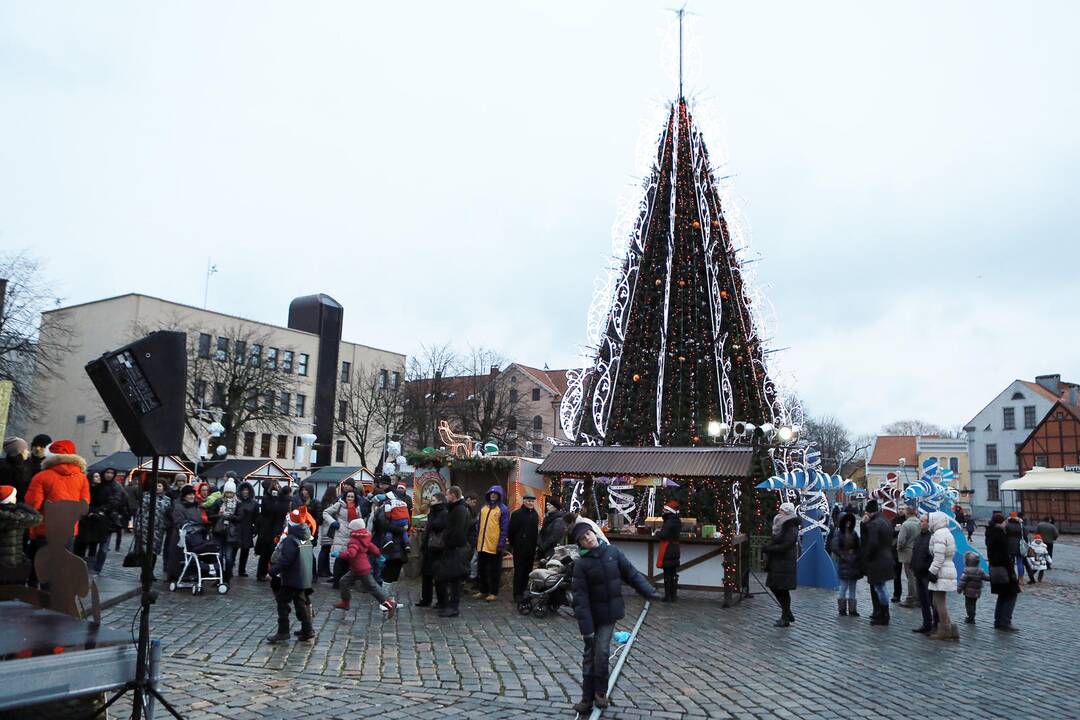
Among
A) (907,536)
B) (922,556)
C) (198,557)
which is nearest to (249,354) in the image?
(198,557)

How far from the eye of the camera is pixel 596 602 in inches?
289

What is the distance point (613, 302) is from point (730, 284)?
283 centimetres

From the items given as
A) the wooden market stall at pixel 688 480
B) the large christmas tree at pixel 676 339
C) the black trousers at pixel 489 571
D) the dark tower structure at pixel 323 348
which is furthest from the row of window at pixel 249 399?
the black trousers at pixel 489 571

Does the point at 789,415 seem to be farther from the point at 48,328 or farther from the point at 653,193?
the point at 48,328

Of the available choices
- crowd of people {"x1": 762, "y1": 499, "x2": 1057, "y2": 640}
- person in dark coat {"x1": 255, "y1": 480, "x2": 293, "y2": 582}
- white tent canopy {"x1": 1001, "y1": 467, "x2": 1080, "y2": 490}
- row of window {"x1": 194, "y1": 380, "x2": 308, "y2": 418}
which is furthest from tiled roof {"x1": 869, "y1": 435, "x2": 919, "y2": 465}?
person in dark coat {"x1": 255, "y1": 480, "x2": 293, "y2": 582}

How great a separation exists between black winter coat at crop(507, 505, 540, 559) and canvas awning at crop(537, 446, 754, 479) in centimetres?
247

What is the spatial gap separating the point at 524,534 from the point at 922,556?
5.68m

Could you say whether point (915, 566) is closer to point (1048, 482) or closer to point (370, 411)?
point (1048, 482)

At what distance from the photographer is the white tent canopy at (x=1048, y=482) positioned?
148 feet

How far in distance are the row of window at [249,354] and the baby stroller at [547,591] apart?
37218 mm

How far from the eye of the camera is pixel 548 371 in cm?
8194

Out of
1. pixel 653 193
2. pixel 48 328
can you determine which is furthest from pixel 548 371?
pixel 653 193

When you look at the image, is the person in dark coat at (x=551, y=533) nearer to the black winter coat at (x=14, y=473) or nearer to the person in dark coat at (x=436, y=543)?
the person in dark coat at (x=436, y=543)

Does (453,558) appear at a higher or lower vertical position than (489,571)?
higher
